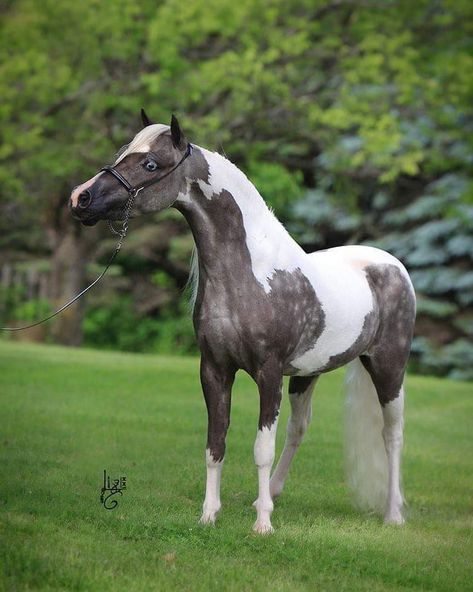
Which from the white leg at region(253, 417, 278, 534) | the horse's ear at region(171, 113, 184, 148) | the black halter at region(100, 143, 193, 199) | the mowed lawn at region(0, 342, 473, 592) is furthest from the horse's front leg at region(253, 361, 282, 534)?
the horse's ear at region(171, 113, 184, 148)

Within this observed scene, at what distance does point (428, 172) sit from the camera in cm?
2284

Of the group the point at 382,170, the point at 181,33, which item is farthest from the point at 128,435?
the point at 382,170

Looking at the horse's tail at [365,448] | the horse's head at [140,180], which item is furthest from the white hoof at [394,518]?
the horse's head at [140,180]

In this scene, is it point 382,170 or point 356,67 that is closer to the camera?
point 356,67

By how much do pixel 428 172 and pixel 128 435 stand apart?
48.6 feet

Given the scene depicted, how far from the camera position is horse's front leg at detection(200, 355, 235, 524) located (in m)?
5.95

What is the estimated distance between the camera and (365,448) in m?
7.03

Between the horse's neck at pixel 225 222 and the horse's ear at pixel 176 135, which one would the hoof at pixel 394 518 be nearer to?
the horse's neck at pixel 225 222

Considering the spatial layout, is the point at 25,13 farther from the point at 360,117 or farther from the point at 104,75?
the point at 360,117

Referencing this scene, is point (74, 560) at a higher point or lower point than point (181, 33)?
lower

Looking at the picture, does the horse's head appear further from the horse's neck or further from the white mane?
the horse's neck

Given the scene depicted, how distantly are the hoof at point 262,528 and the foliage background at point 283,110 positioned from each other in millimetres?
12822

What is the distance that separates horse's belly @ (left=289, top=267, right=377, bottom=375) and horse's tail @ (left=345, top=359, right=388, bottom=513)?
0.53 metres

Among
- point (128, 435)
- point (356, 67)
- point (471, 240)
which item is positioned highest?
point (356, 67)
